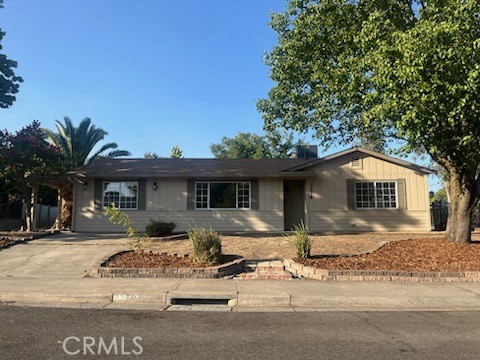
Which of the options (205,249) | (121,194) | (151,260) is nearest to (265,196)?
(121,194)

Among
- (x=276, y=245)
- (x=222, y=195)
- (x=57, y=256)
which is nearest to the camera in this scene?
(x=57, y=256)

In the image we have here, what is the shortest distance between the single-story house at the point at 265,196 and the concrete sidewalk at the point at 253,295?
30.3 feet

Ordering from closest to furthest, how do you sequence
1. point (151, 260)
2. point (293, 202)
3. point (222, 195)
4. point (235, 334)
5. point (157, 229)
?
point (235, 334) → point (151, 260) → point (157, 229) → point (222, 195) → point (293, 202)

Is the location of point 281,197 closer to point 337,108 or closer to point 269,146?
point 337,108

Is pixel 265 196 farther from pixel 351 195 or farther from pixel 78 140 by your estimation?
pixel 78 140

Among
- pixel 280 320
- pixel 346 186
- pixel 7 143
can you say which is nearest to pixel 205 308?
pixel 280 320

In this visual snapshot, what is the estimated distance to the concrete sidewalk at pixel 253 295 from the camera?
22.8 ft

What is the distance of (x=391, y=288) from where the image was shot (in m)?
8.07

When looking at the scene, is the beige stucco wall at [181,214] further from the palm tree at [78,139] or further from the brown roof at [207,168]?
the palm tree at [78,139]

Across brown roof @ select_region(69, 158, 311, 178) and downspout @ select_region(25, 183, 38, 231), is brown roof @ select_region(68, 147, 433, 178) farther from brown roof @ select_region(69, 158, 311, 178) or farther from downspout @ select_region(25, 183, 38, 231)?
downspout @ select_region(25, 183, 38, 231)

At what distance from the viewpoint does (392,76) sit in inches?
361

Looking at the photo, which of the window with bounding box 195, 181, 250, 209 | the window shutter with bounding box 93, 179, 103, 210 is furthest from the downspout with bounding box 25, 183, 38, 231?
the window with bounding box 195, 181, 250, 209

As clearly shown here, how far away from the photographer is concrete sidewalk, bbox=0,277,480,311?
695 cm

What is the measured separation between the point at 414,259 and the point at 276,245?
4.55 m
